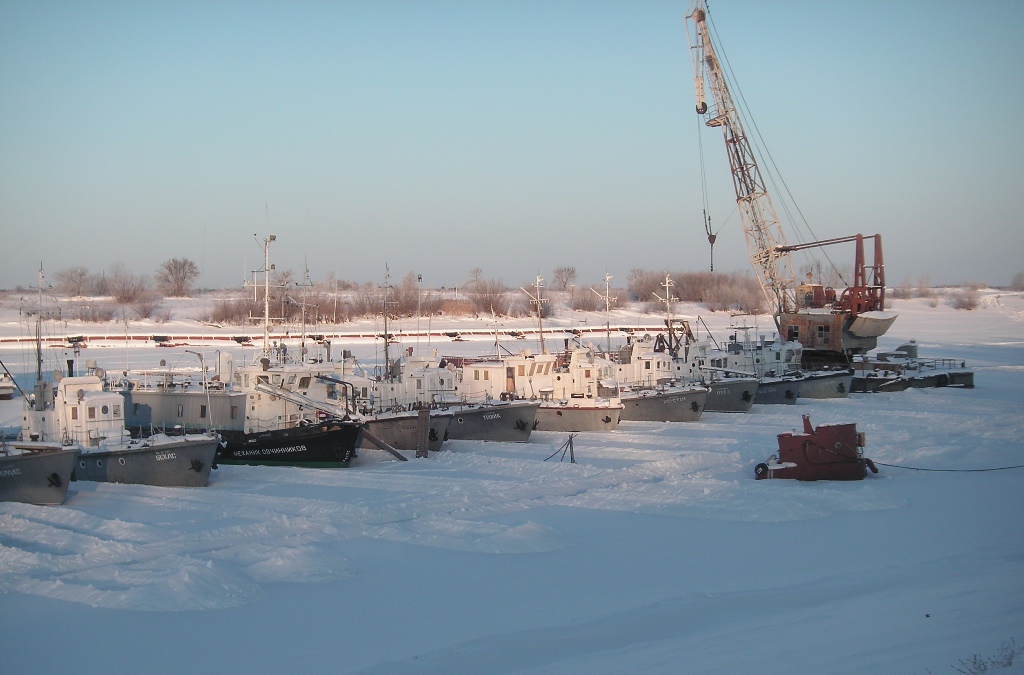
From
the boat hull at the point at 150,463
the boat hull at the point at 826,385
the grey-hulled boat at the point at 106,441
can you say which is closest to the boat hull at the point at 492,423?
the grey-hulled boat at the point at 106,441

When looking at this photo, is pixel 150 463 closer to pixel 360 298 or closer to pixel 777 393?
pixel 777 393

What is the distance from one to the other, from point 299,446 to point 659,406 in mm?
15735

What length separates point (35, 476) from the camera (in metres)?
19.4

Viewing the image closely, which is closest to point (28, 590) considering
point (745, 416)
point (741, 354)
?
point (745, 416)

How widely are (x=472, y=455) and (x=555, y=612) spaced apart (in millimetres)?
14529

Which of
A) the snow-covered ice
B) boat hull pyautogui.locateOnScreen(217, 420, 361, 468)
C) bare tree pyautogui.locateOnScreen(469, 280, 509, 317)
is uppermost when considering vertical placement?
bare tree pyautogui.locateOnScreen(469, 280, 509, 317)

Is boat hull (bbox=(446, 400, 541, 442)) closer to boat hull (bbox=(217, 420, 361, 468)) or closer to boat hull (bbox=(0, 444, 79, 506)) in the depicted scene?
boat hull (bbox=(217, 420, 361, 468))

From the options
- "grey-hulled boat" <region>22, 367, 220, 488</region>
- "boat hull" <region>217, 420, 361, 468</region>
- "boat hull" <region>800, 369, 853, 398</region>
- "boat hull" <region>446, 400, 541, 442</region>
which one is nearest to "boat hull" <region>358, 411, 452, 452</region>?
"boat hull" <region>446, 400, 541, 442</region>

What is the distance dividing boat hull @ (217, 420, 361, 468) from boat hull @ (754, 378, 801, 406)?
24.7m

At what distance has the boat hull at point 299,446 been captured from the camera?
1022 inches

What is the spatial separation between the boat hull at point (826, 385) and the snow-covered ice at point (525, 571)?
22067 mm

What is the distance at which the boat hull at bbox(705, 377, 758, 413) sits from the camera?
40375mm

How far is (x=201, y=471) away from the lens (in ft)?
73.8

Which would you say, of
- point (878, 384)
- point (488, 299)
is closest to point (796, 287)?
point (878, 384)
